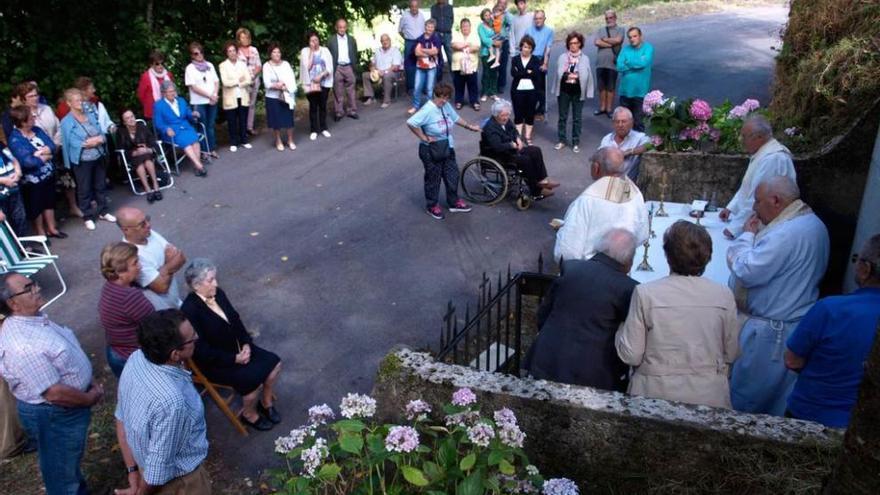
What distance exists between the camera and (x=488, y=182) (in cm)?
950

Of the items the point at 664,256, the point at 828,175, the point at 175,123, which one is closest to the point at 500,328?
the point at 664,256

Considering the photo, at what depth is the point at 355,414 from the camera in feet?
9.68

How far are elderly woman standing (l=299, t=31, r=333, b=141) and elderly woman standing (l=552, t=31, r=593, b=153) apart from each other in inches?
155

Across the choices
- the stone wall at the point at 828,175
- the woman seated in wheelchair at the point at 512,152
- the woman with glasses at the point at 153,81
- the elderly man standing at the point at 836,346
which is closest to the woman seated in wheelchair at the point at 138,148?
the woman with glasses at the point at 153,81

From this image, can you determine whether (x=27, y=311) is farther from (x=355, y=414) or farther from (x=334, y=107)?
(x=334, y=107)

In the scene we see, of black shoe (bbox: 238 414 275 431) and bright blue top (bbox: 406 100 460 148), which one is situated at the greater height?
bright blue top (bbox: 406 100 460 148)

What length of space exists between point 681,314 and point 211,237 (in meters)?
6.51

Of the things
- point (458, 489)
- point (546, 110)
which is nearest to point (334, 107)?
point (546, 110)

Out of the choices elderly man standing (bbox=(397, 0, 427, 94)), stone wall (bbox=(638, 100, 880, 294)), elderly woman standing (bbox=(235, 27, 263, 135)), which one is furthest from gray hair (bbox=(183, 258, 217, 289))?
elderly man standing (bbox=(397, 0, 427, 94))

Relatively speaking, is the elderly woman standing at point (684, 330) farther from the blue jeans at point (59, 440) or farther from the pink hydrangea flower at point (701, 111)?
the pink hydrangea flower at point (701, 111)

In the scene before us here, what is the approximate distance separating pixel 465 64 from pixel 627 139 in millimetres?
6561

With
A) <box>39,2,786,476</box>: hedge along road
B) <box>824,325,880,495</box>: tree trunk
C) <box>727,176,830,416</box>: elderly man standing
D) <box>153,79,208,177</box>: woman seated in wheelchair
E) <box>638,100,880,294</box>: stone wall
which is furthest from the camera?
<box>153,79,208,177</box>: woman seated in wheelchair

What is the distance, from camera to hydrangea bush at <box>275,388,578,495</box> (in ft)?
8.59

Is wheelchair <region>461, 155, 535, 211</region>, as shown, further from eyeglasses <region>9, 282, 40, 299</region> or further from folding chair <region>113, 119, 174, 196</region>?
eyeglasses <region>9, 282, 40, 299</region>
